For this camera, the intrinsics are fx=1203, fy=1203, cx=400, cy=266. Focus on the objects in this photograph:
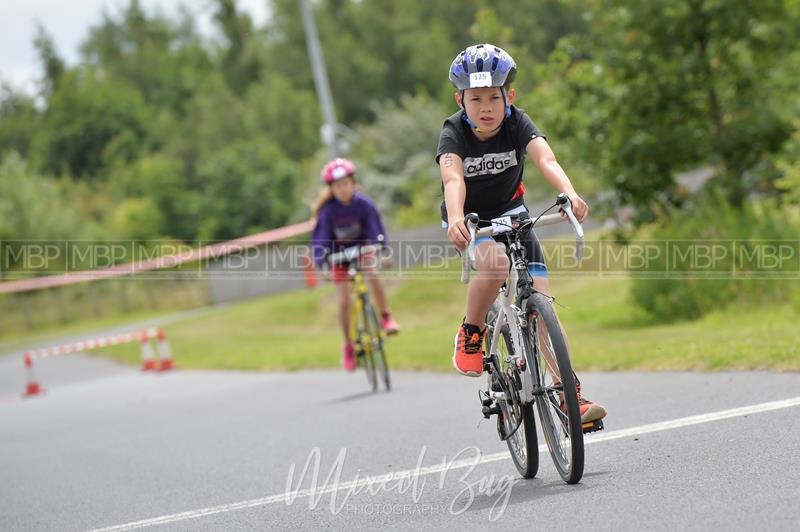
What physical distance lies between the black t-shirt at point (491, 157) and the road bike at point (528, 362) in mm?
208

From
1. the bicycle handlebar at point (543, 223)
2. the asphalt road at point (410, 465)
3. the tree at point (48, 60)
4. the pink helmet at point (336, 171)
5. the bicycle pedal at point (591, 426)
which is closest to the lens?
the asphalt road at point (410, 465)

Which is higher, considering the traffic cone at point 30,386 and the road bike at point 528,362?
the road bike at point 528,362

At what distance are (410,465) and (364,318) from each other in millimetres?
→ 5419

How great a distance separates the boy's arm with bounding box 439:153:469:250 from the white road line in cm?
174

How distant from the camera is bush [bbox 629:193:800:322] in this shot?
654 inches

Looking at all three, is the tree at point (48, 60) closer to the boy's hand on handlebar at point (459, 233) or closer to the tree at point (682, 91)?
the tree at point (682, 91)

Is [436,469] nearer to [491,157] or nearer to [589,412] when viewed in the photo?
[589,412]

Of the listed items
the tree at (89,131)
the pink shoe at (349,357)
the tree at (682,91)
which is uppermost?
the tree at (89,131)

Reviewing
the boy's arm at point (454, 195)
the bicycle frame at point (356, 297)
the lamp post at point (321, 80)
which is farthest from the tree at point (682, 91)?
the boy's arm at point (454, 195)

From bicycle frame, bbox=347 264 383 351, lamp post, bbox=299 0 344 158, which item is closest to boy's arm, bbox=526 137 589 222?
bicycle frame, bbox=347 264 383 351

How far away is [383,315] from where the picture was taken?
13.0 m

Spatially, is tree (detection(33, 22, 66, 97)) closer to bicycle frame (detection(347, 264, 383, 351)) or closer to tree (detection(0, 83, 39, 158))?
tree (detection(0, 83, 39, 158))

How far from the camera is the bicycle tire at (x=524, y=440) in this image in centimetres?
639

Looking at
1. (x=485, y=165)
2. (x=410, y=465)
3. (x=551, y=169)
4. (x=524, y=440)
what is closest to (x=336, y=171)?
(x=410, y=465)
